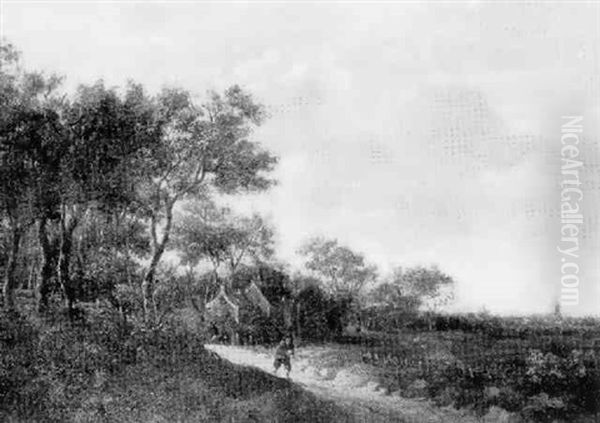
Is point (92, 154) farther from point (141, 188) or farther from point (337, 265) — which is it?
point (337, 265)

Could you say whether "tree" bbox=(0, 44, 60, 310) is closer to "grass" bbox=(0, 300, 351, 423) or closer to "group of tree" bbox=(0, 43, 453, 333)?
"group of tree" bbox=(0, 43, 453, 333)

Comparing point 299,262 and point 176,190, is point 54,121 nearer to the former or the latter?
point 176,190

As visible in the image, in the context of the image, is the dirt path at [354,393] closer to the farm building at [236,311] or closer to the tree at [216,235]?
the farm building at [236,311]

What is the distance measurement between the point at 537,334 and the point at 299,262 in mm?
4113

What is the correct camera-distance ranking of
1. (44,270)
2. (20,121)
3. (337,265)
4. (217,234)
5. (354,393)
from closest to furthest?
1. (354,393)
2. (20,121)
3. (337,265)
4. (217,234)
5. (44,270)

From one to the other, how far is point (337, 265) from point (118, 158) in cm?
441

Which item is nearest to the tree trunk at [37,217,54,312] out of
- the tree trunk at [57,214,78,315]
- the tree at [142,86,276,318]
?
the tree trunk at [57,214,78,315]

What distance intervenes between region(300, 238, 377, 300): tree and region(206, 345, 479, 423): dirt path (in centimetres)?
144

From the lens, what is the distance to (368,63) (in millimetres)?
11523

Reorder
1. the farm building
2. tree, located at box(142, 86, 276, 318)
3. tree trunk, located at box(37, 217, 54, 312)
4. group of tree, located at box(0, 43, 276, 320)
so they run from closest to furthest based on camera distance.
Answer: tree, located at box(142, 86, 276, 318) < group of tree, located at box(0, 43, 276, 320) < tree trunk, located at box(37, 217, 54, 312) < the farm building

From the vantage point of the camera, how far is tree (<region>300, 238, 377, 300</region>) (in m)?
11.6

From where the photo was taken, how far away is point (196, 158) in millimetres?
13188

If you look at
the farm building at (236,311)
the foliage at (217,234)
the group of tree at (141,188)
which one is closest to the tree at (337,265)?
the group of tree at (141,188)

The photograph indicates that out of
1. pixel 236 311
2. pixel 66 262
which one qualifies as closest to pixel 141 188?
pixel 66 262
